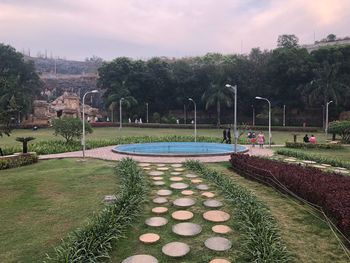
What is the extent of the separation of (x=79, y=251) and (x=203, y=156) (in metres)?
13.4

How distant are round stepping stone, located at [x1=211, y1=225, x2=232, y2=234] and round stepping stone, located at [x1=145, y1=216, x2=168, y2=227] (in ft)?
4.02

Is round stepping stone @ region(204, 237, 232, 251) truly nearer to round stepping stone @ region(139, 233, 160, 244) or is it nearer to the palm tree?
round stepping stone @ region(139, 233, 160, 244)

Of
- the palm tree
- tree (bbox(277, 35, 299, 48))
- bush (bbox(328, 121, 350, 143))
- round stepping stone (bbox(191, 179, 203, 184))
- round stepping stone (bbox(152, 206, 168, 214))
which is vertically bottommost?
round stepping stone (bbox(152, 206, 168, 214))

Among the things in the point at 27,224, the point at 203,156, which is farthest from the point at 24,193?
the point at 203,156

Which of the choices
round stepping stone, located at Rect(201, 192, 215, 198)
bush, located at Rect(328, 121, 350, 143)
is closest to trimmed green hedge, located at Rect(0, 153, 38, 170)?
round stepping stone, located at Rect(201, 192, 215, 198)

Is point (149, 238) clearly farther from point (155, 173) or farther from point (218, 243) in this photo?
point (155, 173)

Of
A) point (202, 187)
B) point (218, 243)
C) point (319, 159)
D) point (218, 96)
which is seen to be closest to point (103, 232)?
point (218, 243)

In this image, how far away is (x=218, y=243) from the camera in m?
6.95

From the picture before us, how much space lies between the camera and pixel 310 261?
245 inches

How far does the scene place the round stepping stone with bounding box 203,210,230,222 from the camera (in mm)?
8266

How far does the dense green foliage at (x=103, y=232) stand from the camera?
6.09 meters

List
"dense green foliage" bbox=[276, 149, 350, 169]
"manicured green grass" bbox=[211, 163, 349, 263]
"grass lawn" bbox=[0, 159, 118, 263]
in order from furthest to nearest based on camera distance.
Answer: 1. "dense green foliage" bbox=[276, 149, 350, 169]
2. "grass lawn" bbox=[0, 159, 118, 263]
3. "manicured green grass" bbox=[211, 163, 349, 263]

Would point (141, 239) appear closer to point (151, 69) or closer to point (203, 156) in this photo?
point (203, 156)

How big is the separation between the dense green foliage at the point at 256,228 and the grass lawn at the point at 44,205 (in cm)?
380
